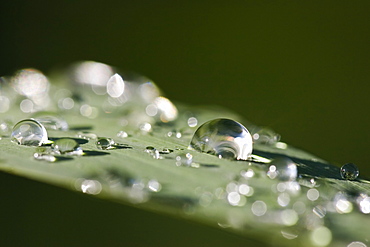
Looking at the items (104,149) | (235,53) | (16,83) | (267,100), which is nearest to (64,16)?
(235,53)

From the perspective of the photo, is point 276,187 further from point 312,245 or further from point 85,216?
point 85,216

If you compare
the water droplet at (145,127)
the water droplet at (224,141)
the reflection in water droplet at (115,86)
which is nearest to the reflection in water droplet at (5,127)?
the water droplet at (145,127)

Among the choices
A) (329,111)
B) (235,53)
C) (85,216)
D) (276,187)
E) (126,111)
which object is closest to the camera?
(276,187)

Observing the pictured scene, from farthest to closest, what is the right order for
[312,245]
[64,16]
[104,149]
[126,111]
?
[64,16] < [126,111] < [104,149] < [312,245]

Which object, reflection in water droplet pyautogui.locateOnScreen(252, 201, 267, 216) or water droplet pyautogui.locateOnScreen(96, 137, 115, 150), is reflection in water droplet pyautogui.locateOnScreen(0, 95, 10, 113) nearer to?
water droplet pyautogui.locateOnScreen(96, 137, 115, 150)

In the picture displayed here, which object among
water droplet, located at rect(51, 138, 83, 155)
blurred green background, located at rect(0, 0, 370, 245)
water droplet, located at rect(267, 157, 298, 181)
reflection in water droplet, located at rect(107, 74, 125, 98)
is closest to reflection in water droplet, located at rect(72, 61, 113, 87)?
reflection in water droplet, located at rect(107, 74, 125, 98)
